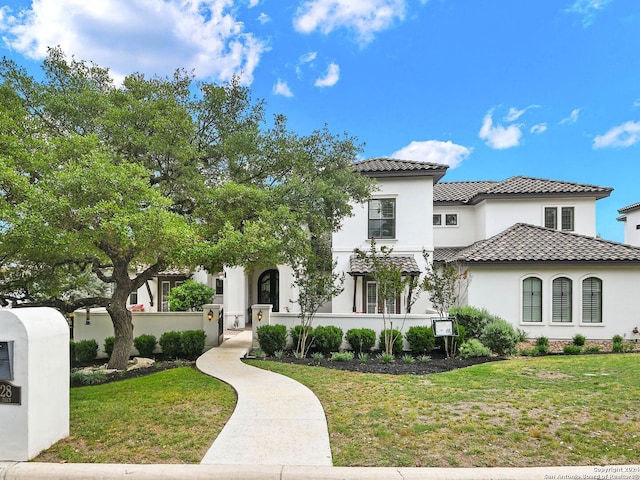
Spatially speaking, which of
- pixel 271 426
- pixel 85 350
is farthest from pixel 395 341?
pixel 85 350

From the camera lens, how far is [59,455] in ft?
16.4

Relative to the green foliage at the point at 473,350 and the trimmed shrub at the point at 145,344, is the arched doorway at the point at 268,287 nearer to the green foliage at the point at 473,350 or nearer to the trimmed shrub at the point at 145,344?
the trimmed shrub at the point at 145,344

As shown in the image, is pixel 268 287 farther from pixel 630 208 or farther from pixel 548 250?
pixel 630 208

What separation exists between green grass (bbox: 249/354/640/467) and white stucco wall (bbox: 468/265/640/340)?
565cm

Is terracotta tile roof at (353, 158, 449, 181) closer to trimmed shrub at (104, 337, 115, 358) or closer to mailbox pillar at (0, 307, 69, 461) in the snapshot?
trimmed shrub at (104, 337, 115, 358)

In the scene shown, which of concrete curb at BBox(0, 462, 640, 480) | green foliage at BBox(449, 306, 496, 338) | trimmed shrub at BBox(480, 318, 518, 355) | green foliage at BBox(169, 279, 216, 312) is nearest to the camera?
concrete curb at BBox(0, 462, 640, 480)

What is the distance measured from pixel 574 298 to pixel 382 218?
Answer: 827 cm

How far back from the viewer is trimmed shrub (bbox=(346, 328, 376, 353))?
12.9 meters

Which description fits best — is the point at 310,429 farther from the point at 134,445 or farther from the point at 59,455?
the point at 59,455

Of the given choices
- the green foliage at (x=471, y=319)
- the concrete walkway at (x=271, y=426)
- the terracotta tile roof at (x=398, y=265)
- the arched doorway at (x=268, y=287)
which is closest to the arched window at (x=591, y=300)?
the green foliage at (x=471, y=319)

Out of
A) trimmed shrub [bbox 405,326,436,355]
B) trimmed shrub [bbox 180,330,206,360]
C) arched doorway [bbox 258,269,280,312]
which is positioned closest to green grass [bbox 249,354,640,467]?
trimmed shrub [bbox 405,326,436,355]

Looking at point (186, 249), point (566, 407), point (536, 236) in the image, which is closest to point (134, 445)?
point (186, 249)

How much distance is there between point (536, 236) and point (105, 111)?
1673cm

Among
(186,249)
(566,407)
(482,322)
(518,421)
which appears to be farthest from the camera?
(482,322)
